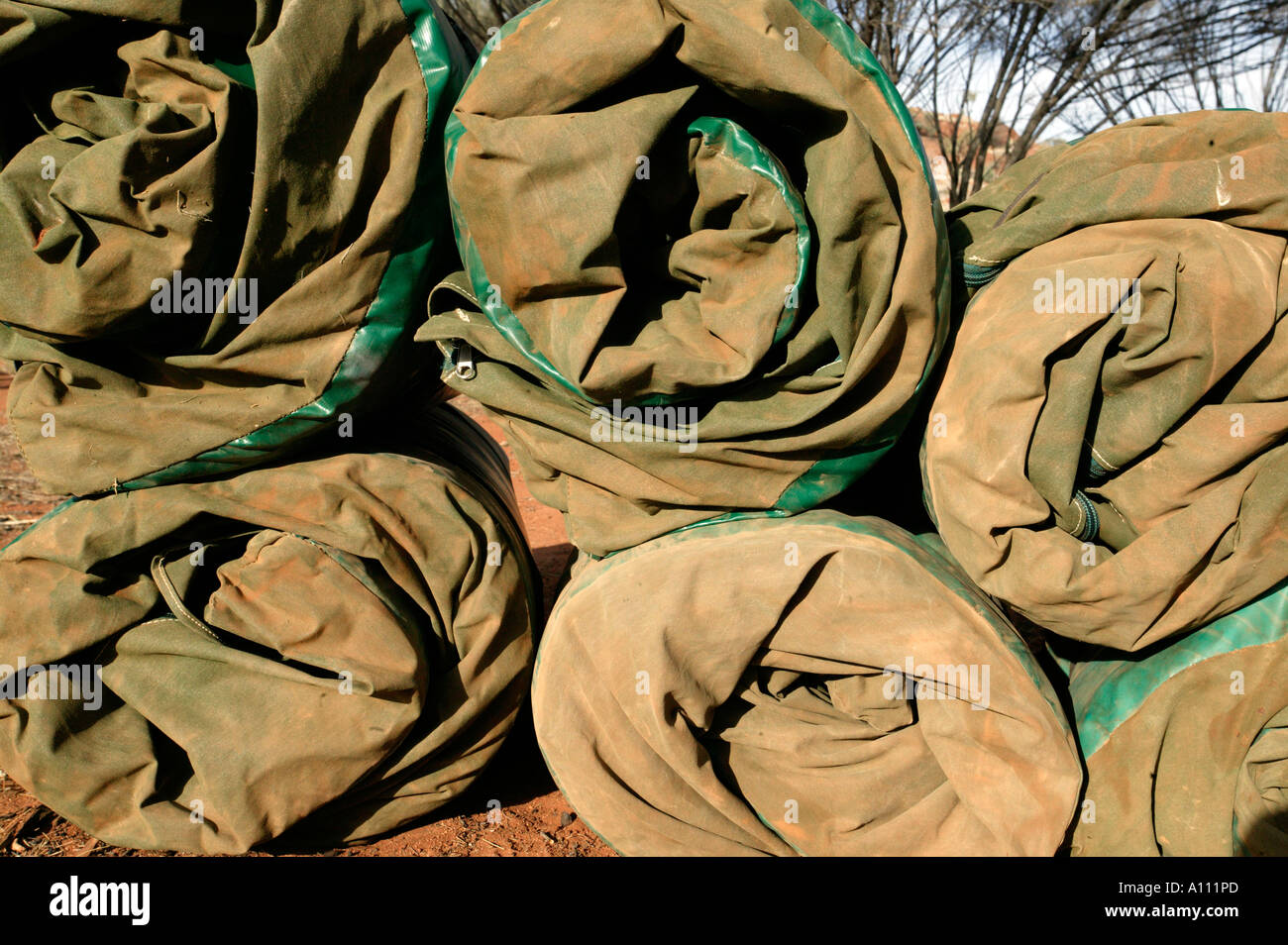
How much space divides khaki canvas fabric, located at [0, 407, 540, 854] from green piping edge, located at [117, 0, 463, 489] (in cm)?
6

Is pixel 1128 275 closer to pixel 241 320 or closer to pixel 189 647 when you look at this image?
pixel 241 320

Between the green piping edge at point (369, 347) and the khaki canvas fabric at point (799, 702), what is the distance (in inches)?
22.7

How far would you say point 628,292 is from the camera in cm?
174

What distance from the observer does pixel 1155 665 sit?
5.66 feet

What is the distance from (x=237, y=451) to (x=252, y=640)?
373 mm

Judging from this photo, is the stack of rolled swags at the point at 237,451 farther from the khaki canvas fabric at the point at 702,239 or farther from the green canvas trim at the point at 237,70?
the khaki canvas fabric at the point at 702,239

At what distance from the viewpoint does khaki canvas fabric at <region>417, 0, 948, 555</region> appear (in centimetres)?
151

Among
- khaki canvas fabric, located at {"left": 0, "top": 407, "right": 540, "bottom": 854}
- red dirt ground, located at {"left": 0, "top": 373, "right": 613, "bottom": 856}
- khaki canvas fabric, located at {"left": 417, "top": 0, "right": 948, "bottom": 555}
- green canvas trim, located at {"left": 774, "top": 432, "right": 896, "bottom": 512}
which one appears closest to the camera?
khaki canvas fabric, located at {"left": 417, "top": 0, "right": 948, "bottom": 555}

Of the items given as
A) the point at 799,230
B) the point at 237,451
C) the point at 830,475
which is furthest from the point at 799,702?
the point at 237,451

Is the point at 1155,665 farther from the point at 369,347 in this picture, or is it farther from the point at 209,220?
the point at 209,220

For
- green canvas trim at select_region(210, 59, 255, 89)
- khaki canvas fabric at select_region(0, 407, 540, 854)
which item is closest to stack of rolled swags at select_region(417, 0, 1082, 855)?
khaki canvas fabric at select_region(0, 407, 540, 854)

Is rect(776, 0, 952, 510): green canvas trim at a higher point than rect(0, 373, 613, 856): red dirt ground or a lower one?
higher

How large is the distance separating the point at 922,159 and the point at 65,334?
5.03 ft

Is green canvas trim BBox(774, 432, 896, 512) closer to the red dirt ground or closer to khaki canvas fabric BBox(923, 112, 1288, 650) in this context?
khaki canvas fabric BBox(923, 112, 1288, 650)
